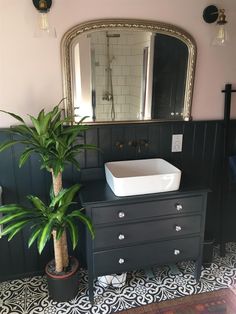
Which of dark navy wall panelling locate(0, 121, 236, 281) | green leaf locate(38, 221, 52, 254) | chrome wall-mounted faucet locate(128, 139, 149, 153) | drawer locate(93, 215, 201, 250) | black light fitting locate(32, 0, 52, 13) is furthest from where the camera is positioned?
chrome wall-mounted faucet locate(128, 139, 149, 153)

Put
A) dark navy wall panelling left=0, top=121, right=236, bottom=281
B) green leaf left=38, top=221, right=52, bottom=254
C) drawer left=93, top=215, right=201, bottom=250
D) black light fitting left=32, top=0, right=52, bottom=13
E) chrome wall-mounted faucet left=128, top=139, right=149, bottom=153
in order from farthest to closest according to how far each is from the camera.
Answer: chrome wall-mounted faucet left=128, top=139, right=149, bottom=153, dark navy wall panelling left=0, top=121, right=236, bottom=281, drawer left=93, top=215, right=201, bottom=250, black light fitting left=32, top=0, right=52, bottom=13, green leaf left=38, top=221, right=52, bottom=254

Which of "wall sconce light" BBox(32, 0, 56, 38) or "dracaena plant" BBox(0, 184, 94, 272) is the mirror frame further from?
"dracaena plant" BBox(0, 184, 94, 272)

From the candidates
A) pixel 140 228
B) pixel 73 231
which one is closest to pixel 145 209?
pixel 140 228

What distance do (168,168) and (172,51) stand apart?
86cm

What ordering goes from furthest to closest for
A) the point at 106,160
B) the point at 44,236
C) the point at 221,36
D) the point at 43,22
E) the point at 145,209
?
the point at 106,160, the point at 221,36, the point at 145,209, the point at 43,22, the point at 44,236

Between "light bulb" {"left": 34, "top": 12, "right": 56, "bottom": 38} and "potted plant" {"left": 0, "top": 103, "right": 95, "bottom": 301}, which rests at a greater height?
"light bulb" {"left": 34, "top": 12, "right": 56, "bottom": 38}

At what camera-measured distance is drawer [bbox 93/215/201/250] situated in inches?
67.7

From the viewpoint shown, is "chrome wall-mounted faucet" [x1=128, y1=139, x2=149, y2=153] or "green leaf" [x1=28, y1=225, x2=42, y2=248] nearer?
"green leaf" [x1=28, y1=225, x2=42, y2=248]

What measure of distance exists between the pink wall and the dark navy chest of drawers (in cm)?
73

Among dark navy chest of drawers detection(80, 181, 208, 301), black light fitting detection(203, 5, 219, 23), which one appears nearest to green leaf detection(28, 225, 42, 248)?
dark navy chest of drawers detection(80, 181, 208, 301)

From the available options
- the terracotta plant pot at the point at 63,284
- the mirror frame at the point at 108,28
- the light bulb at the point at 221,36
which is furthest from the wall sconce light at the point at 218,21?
the terracotta plant pot at the point at 63,284

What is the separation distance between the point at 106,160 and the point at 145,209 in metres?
0.49

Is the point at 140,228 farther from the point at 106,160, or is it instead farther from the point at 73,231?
the point at 106,160

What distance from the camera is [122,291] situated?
76.9 inches
